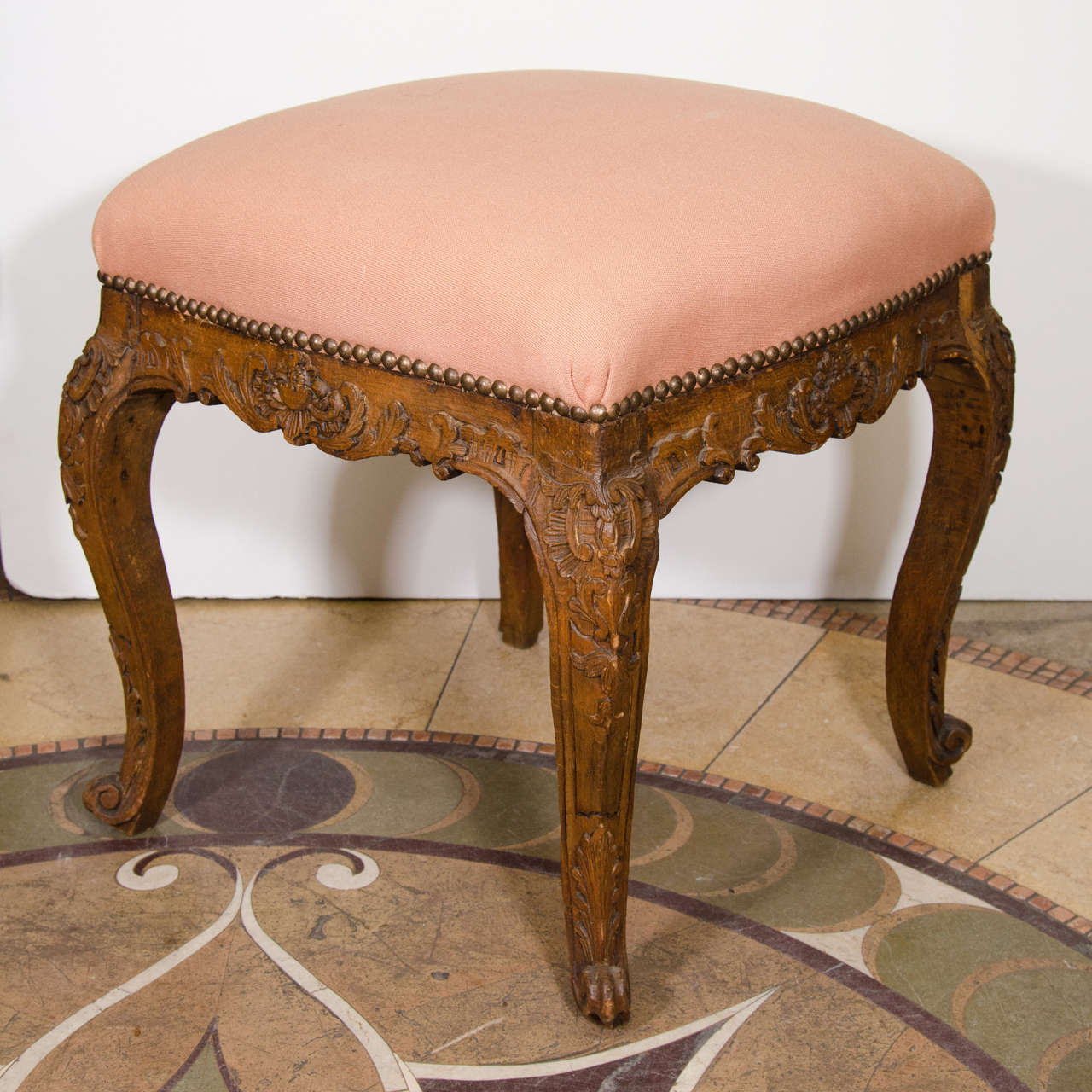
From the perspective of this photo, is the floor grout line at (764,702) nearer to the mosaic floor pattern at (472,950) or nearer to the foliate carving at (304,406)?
the mosaic floor pattern at (472,950)

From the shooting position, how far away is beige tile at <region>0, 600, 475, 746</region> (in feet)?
5.11

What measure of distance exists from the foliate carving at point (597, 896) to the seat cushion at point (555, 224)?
338mm

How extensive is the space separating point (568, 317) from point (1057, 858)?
768mm

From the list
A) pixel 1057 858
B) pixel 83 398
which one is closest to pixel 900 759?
pixel 1057 858

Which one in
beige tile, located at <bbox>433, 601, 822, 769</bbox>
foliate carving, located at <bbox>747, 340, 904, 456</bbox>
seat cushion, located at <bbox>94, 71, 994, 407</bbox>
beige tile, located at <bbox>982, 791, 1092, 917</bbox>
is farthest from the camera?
beige tile, located at <bbox>433, 601, 822, 769</bbox>

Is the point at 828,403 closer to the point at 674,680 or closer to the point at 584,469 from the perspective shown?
the point at 584,469

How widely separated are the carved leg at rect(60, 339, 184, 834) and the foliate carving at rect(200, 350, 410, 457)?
113 millimetres

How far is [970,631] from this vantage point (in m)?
1.76

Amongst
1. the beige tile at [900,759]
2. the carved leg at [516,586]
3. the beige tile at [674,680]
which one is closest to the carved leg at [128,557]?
the beige tile at [674,680]

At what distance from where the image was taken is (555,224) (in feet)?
2.97

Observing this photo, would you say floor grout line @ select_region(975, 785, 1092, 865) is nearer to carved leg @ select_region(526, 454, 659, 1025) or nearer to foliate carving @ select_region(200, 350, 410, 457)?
carved leg @ select_region(526, 454, 659, 1025)

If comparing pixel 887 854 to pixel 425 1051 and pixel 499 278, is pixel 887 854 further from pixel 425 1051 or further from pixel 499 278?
pixel 499 278

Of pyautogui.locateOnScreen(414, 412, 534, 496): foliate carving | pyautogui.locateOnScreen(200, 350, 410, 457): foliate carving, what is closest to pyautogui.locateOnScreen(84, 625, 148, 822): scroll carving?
pyautogui.locateOnScreen(200, 350, 410, 457): foliate carving

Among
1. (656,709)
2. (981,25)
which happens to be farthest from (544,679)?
(981,25)
